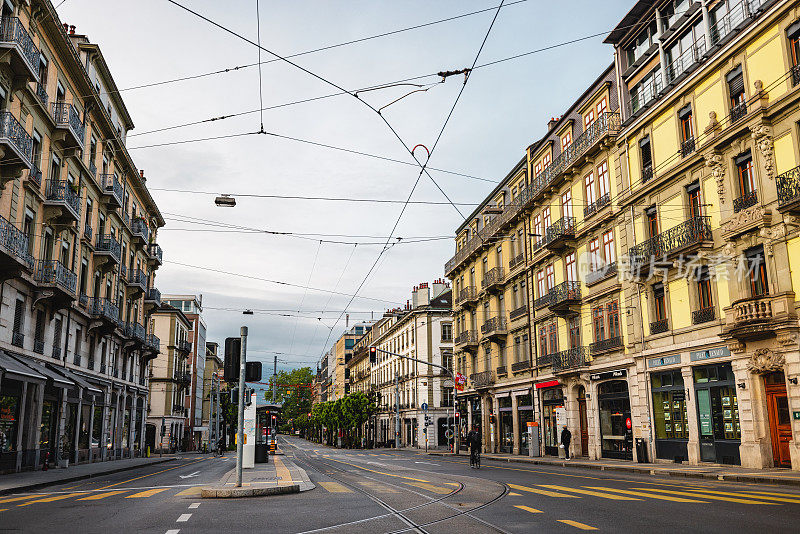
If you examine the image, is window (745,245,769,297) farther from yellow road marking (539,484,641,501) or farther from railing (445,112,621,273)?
yellow road marking (539,484,641,501)

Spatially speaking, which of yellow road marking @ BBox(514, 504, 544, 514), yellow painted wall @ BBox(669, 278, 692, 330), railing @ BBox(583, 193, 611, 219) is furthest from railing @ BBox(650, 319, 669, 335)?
yellow road marking @ BBox(514, 504, 544, 514)

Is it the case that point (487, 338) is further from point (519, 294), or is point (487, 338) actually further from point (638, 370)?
A: point (638, 370)

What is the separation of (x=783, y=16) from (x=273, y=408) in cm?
3360

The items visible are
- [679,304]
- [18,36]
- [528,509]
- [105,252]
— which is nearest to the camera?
[528,509]

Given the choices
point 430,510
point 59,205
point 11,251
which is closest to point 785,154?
point 430,510

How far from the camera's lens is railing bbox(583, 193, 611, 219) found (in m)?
32.7

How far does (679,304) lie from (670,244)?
8.13 ft

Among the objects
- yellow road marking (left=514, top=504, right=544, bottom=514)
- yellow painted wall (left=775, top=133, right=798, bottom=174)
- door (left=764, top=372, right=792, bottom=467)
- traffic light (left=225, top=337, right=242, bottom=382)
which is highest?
yellow painted wall (left=775, top=133, right=798, bottom=174)

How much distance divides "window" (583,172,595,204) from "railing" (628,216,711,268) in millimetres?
5404

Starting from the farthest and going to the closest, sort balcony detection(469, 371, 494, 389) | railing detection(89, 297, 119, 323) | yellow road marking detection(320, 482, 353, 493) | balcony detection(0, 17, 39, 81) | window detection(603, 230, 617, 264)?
balcony detection(469, 371, 494, 389), railing detection(89, 297, 119, 323), window detection(603, 230, 617, 264), balcony detection(0, 17, 39, 81), yellow road marking detection(320, 482, 353, 493)

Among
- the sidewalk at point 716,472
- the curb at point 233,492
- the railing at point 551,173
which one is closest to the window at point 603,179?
the railing at point 551,173

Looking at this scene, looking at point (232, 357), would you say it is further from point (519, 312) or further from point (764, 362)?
point (519, 312)

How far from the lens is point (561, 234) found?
35562 millimetres

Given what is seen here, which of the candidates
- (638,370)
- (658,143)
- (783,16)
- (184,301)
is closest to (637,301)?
(638,370)
